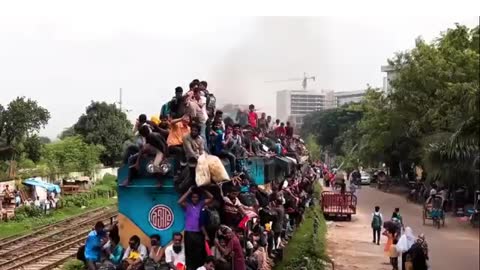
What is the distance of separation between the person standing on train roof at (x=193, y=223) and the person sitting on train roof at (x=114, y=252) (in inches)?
33.0

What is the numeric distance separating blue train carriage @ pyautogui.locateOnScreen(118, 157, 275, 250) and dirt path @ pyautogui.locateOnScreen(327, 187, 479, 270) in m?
2.93

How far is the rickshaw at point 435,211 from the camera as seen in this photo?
6.02 metres

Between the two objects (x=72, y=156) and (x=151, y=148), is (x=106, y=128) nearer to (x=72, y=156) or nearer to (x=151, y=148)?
(x=72, y=156)

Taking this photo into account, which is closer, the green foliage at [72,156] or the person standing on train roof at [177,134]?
the person standing on train roof at [177,134]

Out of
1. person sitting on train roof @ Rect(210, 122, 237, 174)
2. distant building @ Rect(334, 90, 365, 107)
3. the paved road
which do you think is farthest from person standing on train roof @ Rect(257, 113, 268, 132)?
person sitting on train roof @ Rect(210, 122, 237, 174)

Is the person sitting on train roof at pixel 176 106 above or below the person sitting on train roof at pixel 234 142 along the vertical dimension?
above

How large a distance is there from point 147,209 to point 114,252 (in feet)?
2.09

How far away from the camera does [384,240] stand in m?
15.2

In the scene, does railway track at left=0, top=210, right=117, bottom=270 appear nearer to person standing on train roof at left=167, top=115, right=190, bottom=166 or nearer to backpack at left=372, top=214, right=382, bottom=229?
backpack at left=372, top=214, right=382, bottom=229

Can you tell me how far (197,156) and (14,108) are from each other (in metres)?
32.6

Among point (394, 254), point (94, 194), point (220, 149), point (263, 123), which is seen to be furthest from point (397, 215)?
point (94, 194)

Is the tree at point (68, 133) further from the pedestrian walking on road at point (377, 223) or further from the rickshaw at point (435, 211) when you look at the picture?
the rickshaw at point (435, 211)

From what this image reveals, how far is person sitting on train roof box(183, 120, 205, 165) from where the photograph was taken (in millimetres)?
7316

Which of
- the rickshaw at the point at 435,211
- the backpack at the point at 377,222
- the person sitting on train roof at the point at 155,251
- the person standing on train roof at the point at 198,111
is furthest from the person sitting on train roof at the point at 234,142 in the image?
the backpack at the point at 377,222
